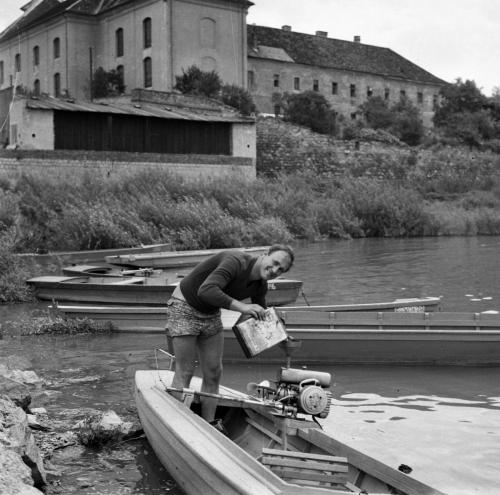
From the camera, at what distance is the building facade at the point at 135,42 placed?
44.1 metres

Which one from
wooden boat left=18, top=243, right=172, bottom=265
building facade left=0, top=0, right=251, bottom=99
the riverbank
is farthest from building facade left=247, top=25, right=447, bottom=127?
the riverbank

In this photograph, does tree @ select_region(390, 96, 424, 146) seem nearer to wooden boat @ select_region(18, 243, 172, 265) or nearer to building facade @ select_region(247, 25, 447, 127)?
building facade @ select_region(247, 25, 447, 127)

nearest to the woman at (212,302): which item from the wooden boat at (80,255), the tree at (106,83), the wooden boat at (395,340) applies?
the wooden boat at (395,340)

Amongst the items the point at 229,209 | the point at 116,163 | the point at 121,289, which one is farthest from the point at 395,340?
the point at 116,163

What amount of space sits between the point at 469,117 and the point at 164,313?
148ft

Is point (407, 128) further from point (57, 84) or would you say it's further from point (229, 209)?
point (229, 209)

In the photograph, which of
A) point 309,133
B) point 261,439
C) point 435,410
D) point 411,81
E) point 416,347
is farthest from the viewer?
point 411,81

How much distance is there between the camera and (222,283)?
22.3 ft

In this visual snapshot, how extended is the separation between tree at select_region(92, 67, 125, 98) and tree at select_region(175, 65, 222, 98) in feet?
13.9

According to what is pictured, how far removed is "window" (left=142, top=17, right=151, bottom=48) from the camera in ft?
148

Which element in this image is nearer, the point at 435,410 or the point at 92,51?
the point at 435,410

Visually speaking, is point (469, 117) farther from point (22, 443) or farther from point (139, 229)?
point (22, 443)

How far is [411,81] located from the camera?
2527 inches

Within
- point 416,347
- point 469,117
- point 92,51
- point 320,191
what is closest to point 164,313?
point 416,347
